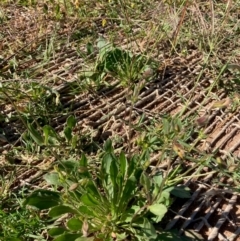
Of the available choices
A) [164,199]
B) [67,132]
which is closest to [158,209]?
[164,199]

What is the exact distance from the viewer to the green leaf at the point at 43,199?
153 cm

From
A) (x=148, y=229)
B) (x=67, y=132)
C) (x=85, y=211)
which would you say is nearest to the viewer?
(x=148, y=229)

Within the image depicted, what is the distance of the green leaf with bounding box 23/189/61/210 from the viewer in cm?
153

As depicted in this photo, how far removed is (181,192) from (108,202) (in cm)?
27

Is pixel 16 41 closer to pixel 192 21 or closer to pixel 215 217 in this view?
pixel 192 21

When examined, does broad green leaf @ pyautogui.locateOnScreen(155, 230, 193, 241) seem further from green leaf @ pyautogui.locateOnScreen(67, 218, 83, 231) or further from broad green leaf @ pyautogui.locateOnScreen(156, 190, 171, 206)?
green leaf @ pyautogui.locateOnScreen(67, 218, 83, 231)

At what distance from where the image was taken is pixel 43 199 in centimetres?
155

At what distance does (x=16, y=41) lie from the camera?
8.11ft

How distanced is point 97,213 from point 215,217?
1.44 ft

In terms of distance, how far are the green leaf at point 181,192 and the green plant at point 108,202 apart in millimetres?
20

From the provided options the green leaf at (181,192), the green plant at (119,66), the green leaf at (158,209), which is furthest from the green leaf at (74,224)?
the green plant at (119,66)

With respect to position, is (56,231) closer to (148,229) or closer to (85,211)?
(85,211)

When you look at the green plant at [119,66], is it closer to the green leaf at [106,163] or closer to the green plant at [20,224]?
the green leaf at [106,163]

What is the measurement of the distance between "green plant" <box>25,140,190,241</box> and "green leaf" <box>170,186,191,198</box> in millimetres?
20
